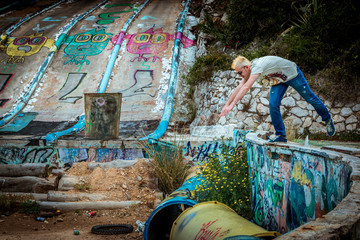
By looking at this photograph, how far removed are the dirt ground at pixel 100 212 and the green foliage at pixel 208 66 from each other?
417 centimetres

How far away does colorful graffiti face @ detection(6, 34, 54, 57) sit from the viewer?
13846mm

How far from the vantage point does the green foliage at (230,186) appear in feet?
14.0

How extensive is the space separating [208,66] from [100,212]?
596 centimetres

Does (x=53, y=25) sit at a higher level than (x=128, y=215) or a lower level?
higher

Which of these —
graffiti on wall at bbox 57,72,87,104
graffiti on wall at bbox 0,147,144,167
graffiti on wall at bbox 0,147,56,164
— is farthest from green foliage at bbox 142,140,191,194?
graffiti on wall at bbox 57,72,87,104

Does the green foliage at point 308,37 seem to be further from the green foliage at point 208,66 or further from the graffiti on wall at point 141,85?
the graffiti on wall at point 141,85

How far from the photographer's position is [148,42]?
14070 mm

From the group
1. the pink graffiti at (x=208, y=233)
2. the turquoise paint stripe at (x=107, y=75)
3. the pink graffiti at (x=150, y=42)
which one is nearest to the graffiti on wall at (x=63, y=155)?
the turquoise paint stripe at (x=107, y=75)

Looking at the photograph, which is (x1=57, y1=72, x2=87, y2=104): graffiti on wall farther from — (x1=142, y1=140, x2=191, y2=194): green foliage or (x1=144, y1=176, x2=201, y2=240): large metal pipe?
(x1=144, y1=176, x2=201, y2=240): large metal pipe

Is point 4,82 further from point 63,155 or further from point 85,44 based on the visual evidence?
point 63,155

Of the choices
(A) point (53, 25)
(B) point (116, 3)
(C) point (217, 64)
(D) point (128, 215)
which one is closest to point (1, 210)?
(D) point (128, 215)

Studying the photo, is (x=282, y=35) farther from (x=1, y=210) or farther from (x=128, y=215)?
(x=1, y=210)

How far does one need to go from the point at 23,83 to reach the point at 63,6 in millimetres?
9170

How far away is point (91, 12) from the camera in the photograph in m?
→ 17.7
